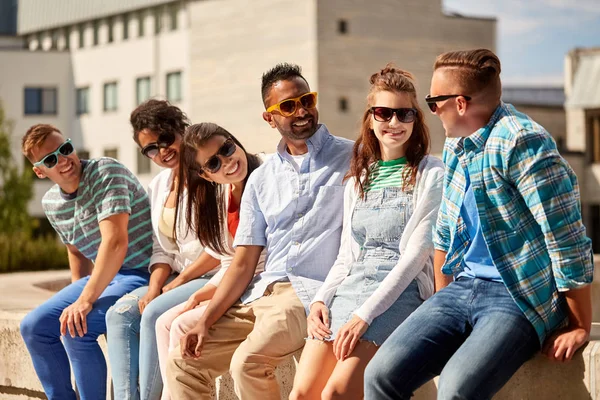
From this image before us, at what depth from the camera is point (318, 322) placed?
18.0ft

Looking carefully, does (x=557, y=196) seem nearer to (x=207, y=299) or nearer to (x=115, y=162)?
(x=207, y=299)

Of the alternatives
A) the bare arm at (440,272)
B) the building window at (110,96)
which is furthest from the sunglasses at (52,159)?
the building window at (110,96)

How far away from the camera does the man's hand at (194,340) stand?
19.5ft

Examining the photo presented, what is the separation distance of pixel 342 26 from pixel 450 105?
158 ft

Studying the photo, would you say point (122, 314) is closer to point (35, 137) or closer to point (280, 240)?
point (280, 240)

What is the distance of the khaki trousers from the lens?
5680 millimetres

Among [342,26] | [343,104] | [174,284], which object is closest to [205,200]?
[174,284]

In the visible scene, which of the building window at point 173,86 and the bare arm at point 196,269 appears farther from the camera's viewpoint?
the building window at point 173,86

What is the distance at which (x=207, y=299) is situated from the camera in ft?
21.0

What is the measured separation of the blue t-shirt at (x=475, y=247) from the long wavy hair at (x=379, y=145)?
564 millimetres

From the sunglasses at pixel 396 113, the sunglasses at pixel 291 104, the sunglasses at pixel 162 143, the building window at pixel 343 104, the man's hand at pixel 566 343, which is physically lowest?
the man's hand at pixel 566 343

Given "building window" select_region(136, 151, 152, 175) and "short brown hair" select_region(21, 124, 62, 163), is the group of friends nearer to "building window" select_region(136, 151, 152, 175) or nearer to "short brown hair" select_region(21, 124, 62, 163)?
"short brown hair" select_region(21, 124, 62, 163)

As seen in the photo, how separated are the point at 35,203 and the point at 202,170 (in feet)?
191

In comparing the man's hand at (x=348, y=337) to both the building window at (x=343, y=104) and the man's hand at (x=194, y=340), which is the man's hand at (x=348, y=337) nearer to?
the man's hand at (x=194, y=340)
